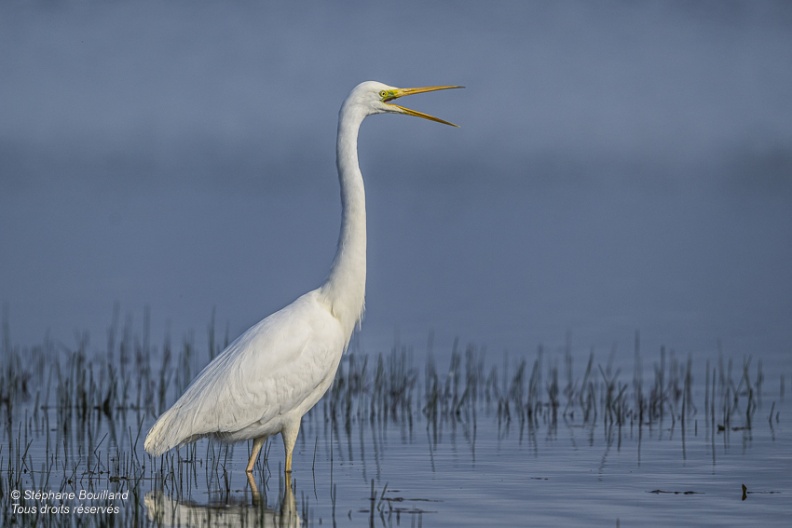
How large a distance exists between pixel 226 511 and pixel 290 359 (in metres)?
1.43

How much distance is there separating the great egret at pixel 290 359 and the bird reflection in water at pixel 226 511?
516 mm

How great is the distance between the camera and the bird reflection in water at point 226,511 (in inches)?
336

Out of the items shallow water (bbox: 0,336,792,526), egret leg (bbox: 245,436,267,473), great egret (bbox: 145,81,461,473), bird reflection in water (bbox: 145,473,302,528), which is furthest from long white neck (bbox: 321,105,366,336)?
bird reflection in water (bbox: 145,473,302,528)

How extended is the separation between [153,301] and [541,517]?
17.1 metres

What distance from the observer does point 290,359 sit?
32.5ft

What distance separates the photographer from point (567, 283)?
27.8m

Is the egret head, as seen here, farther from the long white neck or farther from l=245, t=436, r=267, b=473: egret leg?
l=245, t=436, r=267, b=473: egret leg

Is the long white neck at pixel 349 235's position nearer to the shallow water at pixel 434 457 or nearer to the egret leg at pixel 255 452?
the egret leg at pixel 255 452

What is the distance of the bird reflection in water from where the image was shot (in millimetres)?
8531

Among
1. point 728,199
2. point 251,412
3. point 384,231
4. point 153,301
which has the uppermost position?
point 728,199

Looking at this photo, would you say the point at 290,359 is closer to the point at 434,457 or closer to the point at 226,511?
the point at 226,511

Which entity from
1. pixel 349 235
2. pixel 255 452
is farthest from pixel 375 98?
pixel 255 452

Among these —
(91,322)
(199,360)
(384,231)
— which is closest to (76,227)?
(384,231)

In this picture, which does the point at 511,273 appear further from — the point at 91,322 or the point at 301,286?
the point at 91,322
